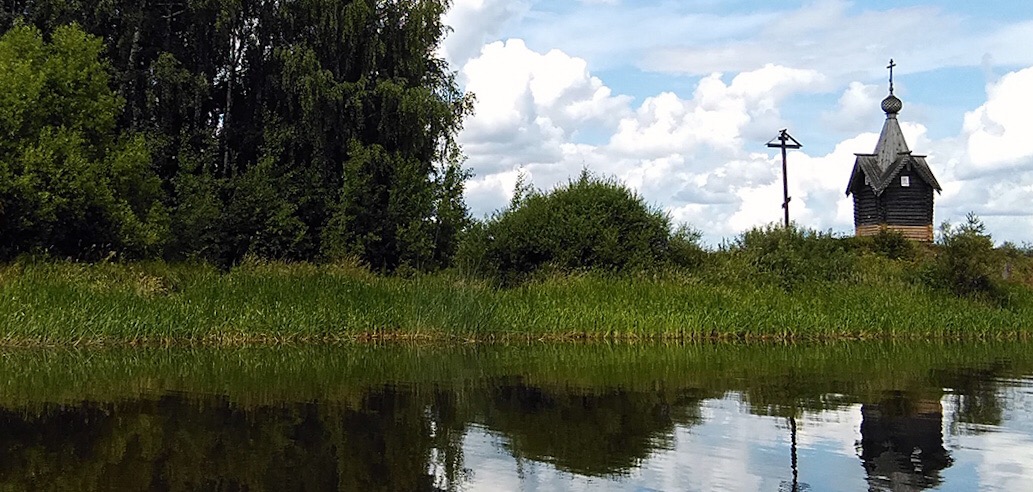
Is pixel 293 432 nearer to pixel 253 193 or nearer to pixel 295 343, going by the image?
pixel 295 343

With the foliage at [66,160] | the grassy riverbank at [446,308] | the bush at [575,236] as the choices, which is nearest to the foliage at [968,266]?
the grassy riverbank at [446,308]

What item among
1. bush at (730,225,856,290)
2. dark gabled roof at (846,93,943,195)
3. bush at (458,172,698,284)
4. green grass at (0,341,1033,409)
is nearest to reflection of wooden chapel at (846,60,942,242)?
dark gabled roof at (846,93,943,195)

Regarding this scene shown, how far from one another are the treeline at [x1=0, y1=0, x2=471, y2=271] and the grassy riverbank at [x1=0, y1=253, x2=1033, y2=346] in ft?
16.5

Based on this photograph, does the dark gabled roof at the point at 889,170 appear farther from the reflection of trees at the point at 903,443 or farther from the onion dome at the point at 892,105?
the reflection of trees at the point at 903,443

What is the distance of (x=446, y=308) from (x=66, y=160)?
36.1ft

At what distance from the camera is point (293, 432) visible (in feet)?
32.2

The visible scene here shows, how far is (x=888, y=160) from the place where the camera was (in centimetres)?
4494

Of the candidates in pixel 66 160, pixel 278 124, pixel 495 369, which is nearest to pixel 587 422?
pixel 495 369

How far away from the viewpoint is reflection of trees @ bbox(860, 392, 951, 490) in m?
7.97

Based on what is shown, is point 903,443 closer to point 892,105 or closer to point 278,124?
point 278,124

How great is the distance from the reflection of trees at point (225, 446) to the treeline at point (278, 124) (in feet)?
54.8

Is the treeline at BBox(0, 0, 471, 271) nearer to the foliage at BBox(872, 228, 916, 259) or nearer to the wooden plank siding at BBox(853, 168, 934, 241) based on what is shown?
the foliage at BBox(872, 228, 916, 259)

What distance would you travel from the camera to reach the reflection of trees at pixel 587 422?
8.89 metres

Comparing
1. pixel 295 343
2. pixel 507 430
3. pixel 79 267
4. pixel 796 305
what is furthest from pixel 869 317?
pixel 79 267
